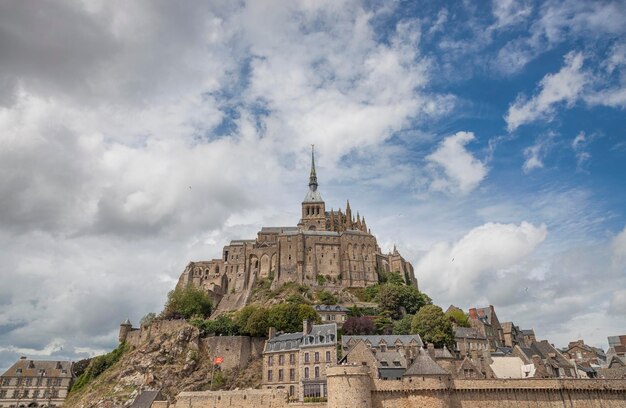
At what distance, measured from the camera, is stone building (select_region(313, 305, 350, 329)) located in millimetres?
74375

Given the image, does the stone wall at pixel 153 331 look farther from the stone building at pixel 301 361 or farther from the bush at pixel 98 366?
the stone building at pixel 301 361

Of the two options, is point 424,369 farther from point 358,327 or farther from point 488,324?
point 488,324

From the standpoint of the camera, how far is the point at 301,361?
51.3 meters

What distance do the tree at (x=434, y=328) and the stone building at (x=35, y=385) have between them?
54.8 meters

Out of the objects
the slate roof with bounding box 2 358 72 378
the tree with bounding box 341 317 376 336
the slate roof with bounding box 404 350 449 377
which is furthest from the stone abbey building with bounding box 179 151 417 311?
the slate roof with bounding box 404 350 449 377

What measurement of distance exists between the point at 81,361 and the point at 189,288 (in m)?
20.9

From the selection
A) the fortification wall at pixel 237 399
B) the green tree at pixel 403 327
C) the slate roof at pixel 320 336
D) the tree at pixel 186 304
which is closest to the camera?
the fortification wall at pixel 237 399

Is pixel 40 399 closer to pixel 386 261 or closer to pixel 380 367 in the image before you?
pixel 380 367

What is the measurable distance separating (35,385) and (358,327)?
5216cm

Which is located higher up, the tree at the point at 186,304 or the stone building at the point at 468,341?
the tree at the point at 186,304

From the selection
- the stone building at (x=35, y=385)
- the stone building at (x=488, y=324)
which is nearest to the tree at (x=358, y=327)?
the stone building at (x=488, y=324)

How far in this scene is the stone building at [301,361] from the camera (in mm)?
49281

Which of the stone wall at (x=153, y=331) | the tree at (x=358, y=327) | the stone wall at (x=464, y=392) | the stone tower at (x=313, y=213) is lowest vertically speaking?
the stone wall at (x=464, y=392)

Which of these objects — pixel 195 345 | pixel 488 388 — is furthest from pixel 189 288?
pixel 488 388
